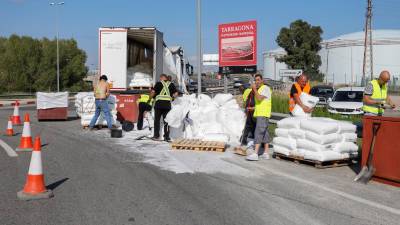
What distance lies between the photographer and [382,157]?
26.2 feet

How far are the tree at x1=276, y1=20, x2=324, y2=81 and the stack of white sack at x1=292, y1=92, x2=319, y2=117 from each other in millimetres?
58263

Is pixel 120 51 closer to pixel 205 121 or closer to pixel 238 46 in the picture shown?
pixel 238 46

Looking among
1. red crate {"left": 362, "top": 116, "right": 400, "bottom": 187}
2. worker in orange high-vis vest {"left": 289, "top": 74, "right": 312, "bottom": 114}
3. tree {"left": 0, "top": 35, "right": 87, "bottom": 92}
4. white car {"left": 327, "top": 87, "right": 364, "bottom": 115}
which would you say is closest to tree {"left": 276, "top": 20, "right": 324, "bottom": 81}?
tree {"left": 0, "top": 35, "right": 87, "bottom": 92}

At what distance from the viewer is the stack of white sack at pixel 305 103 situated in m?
10.5

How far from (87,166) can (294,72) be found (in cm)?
3044

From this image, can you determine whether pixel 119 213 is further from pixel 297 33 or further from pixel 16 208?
pixel 297 33

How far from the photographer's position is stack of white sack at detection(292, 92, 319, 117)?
414 inches

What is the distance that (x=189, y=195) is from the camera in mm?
6934

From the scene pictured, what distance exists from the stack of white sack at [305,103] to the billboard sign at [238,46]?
7575 millimetres

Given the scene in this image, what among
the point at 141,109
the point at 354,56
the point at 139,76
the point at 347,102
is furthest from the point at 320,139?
the point at 354,56

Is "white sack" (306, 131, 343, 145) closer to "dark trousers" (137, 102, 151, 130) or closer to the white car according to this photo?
"dark trousers" (137, 102, 151, 130)

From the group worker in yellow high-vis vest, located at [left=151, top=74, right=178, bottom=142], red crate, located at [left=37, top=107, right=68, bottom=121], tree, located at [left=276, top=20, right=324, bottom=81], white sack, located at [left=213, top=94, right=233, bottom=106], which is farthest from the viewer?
tree, located at [left=276, top=20, right=324, bottom=81]

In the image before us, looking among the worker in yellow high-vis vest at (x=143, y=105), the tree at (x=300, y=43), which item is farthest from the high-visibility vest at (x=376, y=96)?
the tree at (x=300, y=43)

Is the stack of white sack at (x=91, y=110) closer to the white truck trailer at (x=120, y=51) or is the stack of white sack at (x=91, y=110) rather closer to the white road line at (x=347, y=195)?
the white truck trailer at (x=120, y=51)
